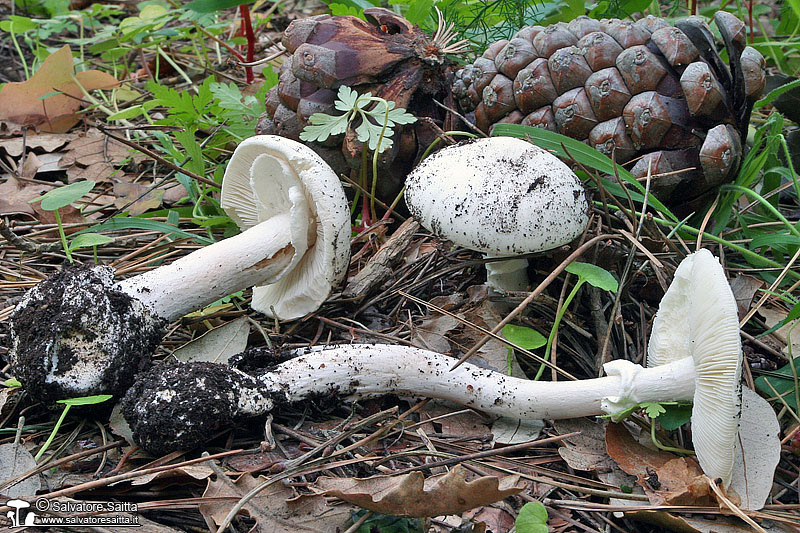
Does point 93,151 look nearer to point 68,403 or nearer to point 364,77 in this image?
point 364,77

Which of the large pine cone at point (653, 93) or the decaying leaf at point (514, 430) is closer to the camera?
the decaying leaf at point (514, 430)

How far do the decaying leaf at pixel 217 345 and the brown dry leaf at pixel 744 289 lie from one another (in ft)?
6.42

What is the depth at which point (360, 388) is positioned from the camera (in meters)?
2.29

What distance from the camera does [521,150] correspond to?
2.38 metres

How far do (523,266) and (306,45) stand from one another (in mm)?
1451

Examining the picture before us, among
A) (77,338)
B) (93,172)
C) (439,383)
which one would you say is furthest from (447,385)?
(93,172)

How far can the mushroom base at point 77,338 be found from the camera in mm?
2158

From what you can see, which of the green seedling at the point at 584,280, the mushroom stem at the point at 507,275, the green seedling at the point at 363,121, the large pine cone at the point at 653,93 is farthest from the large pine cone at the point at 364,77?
the green seedling at the point at 584,280

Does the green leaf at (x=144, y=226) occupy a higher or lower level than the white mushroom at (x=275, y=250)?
lower

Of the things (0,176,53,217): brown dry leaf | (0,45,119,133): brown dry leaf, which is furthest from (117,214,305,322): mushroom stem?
(0,45,119,133): brown dry leaf

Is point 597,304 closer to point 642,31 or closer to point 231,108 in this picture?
point 642,31

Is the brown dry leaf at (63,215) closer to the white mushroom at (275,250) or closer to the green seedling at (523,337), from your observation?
the white mushroom at (275,250)

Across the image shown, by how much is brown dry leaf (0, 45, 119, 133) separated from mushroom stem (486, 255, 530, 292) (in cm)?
306

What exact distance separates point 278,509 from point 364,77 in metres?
2.02
